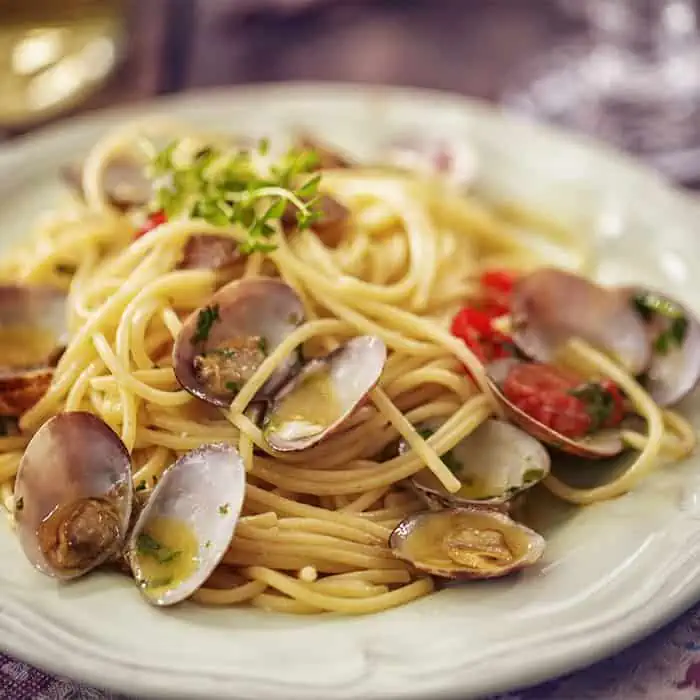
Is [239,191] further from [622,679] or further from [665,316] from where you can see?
[622,679]

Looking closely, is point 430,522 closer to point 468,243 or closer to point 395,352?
point 395,352

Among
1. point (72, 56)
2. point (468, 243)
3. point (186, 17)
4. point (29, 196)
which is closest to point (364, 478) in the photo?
point (468, 243)

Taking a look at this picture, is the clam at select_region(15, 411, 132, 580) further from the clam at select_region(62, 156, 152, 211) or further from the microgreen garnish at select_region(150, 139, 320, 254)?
the clam at select_region(62, 156, 152, 211)

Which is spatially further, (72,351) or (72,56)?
(72,56)

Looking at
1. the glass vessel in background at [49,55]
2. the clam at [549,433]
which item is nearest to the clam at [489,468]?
the clam at [549,433]

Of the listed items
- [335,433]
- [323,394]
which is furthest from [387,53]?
[335,433]

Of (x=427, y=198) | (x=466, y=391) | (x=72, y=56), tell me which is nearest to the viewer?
(x=466, y=391)
